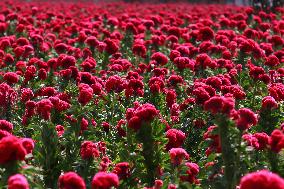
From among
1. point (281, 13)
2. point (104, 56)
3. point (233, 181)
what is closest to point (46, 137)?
point (233, 181)

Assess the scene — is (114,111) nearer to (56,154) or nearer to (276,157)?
(56,154)

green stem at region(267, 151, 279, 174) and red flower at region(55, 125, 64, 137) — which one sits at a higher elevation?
green stem at region(267, 151, 279, 174)

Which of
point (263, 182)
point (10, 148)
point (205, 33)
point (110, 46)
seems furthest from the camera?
point (205, 33)

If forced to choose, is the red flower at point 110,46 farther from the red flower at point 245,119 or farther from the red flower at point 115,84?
the red flower at point 245,119

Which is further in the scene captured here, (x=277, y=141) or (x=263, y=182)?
(x=277, y=141)

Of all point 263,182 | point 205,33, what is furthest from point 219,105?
point 205,33

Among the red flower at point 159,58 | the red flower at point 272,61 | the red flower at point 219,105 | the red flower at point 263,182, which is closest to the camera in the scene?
the red flower at point 263,182

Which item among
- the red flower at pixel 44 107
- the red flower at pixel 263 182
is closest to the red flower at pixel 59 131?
the red flower at pixel 44 107

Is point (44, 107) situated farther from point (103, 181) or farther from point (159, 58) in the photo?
point (159, 58)

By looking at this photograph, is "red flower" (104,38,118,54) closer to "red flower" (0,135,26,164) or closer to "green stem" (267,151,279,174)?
"green stem" (267,151,279,174)

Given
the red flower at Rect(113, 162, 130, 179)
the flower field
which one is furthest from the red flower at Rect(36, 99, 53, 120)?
the red flower at Rect(113, 162, 130, 179)

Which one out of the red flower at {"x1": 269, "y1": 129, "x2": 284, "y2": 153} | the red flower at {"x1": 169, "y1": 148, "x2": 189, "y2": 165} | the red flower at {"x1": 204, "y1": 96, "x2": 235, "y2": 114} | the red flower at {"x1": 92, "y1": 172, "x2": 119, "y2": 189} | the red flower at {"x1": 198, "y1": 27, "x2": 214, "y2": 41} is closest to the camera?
the red flower at {"x1": 92, "y1": 172, "x2": 119, "y2": 189}

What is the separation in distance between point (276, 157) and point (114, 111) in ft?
9.13

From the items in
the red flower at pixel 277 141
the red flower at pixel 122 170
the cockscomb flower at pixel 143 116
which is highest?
the red flower at pixel 277 141
